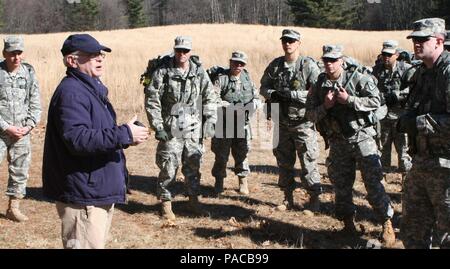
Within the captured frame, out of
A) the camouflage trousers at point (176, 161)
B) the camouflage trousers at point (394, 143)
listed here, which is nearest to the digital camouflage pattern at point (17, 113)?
the camouflage trousers at point (176, 161)

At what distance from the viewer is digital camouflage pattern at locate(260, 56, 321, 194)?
6.52 metres

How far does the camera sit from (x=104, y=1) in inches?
3236

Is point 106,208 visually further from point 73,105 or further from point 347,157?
point 347,157

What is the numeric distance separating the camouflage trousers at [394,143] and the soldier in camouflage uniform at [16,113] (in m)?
5.73

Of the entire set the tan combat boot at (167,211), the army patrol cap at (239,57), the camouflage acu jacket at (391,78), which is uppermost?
the army patrol cap at (239,57)

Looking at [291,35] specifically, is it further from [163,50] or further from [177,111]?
[163,50]

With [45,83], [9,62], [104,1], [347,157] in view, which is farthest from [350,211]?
[104,1]

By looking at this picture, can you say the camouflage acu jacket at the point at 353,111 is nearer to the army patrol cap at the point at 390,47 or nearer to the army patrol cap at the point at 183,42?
the army patrol cap at the point at 183,42

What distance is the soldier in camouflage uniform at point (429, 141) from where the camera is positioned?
400 cm

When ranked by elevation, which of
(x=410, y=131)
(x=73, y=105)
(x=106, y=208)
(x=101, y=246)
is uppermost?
(x=73, y=105)

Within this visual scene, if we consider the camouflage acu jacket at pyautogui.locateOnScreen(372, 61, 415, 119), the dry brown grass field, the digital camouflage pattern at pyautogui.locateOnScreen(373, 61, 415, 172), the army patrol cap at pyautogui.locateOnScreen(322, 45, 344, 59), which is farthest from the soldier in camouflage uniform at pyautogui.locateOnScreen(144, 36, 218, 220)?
the camouflage acu jacket at pyautogui.locateOnScreen(372, 61, 415, 119)

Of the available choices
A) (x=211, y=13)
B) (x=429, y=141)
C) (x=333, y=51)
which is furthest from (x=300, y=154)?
(x=211, y=13)

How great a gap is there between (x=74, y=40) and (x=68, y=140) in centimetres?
69

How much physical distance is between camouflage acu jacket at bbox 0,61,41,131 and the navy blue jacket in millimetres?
2997
